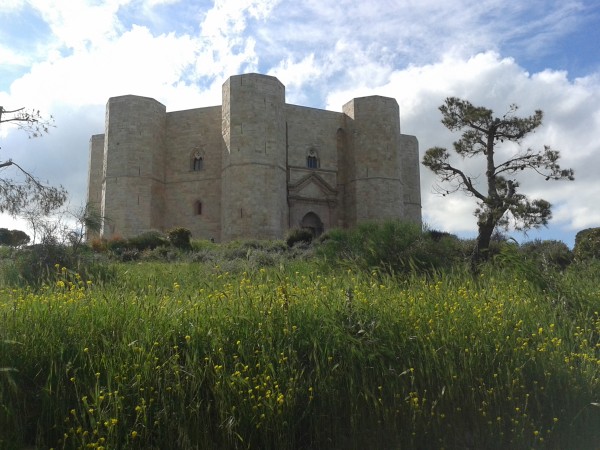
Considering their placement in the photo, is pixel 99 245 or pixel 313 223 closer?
pixel 99 245

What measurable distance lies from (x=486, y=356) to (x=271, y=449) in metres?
2.00

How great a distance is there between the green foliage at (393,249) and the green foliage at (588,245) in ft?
12.0

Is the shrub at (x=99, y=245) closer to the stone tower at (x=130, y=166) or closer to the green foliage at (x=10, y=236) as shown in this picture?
the stone tower at (x=130, y=166)

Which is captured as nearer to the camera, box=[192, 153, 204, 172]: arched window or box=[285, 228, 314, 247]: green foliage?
box=[285, 228, 314, 247]: green foliage

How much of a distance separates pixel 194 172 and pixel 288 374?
2624cm

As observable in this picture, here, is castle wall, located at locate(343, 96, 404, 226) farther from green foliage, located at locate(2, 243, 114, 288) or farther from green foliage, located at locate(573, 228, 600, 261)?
green foliage, located at locate(2, 243, 114, 288)

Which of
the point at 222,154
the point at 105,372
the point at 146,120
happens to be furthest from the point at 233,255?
the point at 105,372

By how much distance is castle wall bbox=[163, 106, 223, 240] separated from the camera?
98.3 feet

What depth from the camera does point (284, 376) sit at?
486cm

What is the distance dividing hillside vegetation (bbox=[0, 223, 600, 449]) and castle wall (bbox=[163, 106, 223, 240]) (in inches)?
940

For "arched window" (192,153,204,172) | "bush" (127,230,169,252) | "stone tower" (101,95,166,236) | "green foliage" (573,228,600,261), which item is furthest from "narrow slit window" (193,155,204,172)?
"green foliage" (573,228,600,261)

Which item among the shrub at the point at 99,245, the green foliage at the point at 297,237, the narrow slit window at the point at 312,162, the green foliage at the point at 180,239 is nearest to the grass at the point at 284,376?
the shrub at the point at 99,245

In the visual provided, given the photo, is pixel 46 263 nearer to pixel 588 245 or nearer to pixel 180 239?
pixel 180 239

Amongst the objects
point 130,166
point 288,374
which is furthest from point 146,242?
point 288,374
